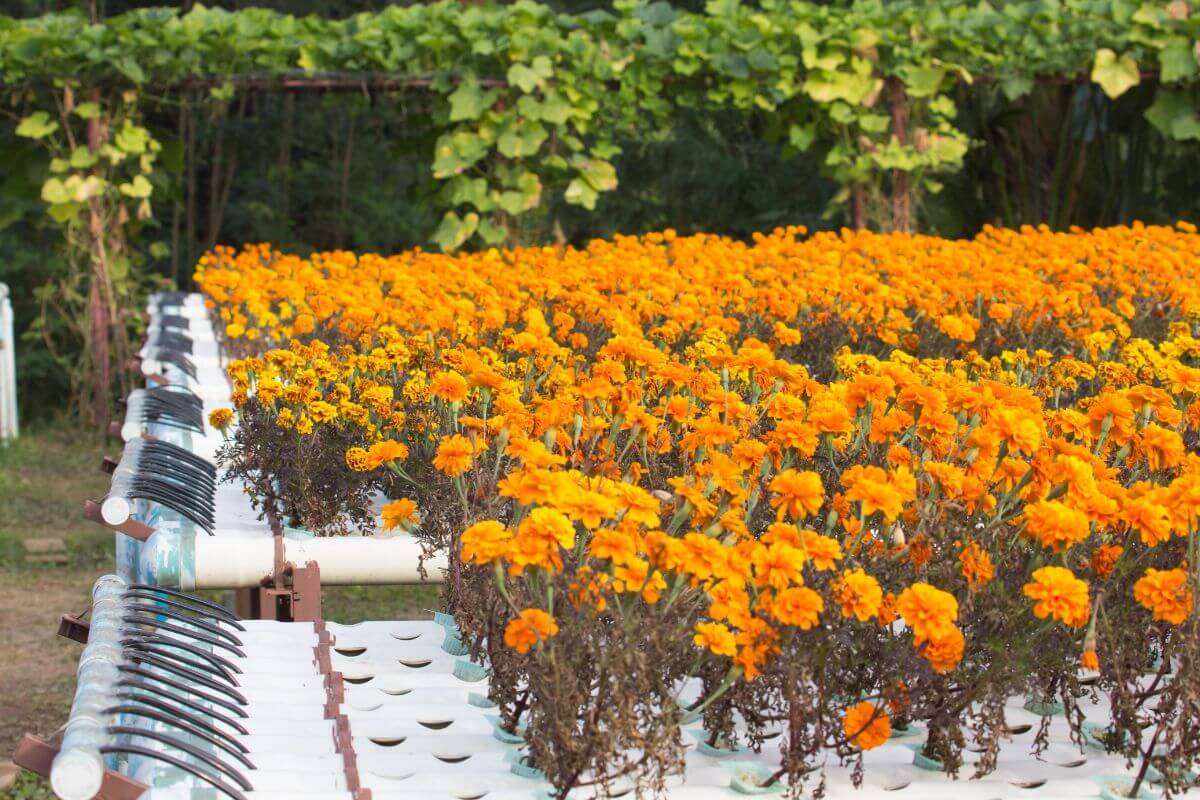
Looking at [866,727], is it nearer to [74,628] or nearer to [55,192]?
[74,628]

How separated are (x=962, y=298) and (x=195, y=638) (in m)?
2.72

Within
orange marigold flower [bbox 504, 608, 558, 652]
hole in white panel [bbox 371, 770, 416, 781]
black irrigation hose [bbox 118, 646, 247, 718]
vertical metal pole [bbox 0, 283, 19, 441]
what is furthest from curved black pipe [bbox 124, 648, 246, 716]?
vertical metal pole [bbox 0, 283, 19, 441]

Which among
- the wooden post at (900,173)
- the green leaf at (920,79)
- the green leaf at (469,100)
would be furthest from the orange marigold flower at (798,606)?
the wooden post at (900,173)

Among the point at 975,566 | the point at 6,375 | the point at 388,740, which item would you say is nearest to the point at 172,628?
the point at 388,740

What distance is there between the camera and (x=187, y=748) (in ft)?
5.72

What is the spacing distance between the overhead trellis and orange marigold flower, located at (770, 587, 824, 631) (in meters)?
6.08

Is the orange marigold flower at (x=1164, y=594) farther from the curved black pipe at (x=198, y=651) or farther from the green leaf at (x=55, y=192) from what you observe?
the green leaf at (x=55, y=192)

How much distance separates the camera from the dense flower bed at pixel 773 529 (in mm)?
1773

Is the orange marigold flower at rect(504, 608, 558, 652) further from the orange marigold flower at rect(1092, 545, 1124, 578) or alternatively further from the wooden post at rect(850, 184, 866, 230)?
the wooden post at rect(850, 184, 866, 230)

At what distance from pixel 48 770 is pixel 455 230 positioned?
20.6 feet

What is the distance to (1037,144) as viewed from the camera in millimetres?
10336

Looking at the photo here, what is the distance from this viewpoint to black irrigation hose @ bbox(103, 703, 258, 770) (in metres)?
1.79

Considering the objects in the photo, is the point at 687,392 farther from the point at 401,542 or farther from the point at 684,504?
the point at 684,504

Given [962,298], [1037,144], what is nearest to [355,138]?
[1037,144]
